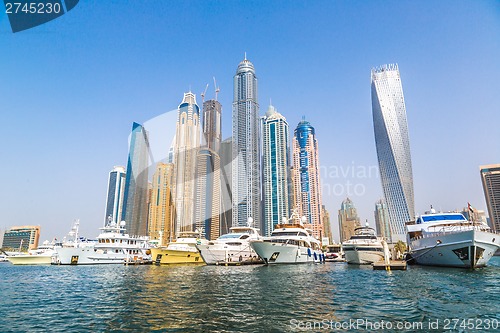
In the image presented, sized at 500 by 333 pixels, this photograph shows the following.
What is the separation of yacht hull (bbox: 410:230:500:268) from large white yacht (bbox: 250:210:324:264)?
79.7ft

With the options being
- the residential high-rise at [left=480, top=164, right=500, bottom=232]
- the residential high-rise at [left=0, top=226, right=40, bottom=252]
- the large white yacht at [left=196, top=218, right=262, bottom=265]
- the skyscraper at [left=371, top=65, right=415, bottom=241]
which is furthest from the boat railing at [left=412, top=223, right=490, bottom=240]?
the residential high-rise at [left=0, top=226, right=40, bottom=252]

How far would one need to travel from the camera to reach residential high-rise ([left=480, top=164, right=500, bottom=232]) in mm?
168125

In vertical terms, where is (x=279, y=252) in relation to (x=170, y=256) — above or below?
above

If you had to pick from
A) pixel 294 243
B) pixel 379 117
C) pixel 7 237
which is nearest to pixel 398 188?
pixel 379 117

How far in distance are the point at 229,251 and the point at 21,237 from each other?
192511mm

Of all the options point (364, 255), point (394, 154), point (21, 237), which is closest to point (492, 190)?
point (394, 154)

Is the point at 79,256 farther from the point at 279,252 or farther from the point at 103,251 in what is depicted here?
the point at 279,252

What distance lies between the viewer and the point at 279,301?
61.3 ft

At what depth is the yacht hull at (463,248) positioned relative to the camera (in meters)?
32.6

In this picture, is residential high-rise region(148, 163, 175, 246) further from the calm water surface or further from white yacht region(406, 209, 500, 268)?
the calm water surface

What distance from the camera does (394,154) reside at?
152250 millimetres

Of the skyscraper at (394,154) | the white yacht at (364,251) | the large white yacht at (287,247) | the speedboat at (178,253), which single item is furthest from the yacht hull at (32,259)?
the skyscraper at (394,154)

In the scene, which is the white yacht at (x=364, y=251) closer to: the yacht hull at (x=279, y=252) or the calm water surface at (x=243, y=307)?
the yacht hull at (x=279, y=252)

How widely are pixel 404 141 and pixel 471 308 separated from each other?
15944 cm
